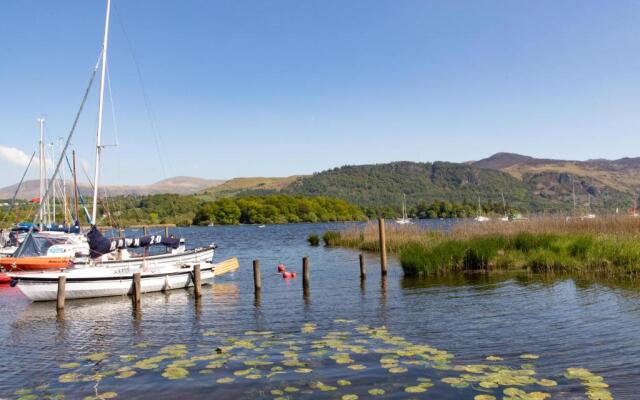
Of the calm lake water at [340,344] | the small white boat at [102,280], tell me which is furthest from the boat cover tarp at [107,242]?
the calm lake water at [340,344]

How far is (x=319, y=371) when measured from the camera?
1191 cm

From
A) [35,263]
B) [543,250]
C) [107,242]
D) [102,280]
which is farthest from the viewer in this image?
[35,263]

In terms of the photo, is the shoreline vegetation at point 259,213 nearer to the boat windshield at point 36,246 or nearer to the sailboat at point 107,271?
the boat windshield at point 36,246

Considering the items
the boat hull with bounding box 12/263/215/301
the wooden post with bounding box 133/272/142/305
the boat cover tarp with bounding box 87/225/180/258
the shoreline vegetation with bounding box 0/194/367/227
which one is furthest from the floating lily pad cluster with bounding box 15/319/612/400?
the shoreline vegetation with bounding box 0/194/367/227

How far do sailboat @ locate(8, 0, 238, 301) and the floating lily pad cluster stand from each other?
10814 millimetres

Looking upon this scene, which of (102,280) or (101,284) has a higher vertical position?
(102,280)

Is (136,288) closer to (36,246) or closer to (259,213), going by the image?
(36,246)

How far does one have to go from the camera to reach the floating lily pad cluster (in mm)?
10445

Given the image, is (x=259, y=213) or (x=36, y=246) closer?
(x=36, y=246)

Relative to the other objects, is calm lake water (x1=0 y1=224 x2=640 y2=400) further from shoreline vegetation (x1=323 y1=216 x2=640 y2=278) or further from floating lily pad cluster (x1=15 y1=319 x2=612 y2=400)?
shoreline vegetation (x1=323 y1=216 x2=640 y2=278)

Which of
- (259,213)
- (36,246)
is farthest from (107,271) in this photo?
(259,213)

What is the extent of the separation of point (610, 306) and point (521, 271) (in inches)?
396

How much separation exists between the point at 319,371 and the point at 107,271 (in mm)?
16744

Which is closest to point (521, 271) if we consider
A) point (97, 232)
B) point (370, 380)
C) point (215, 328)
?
point (215, 328)
